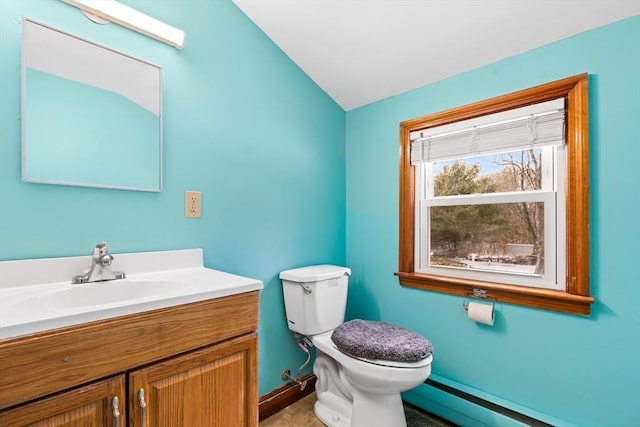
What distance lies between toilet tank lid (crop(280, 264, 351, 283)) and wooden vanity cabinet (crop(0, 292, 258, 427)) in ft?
1.75

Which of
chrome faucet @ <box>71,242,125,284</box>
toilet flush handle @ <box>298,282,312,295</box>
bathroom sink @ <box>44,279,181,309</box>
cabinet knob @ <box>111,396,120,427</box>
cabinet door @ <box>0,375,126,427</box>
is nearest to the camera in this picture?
cabinet door @ <box>0,375,126,427</box>

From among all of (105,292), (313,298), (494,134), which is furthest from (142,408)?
(494,134)

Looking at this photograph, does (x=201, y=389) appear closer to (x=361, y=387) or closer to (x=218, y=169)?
(x=361, y=387)

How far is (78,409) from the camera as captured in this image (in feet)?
2.42

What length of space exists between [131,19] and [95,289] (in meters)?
1.04

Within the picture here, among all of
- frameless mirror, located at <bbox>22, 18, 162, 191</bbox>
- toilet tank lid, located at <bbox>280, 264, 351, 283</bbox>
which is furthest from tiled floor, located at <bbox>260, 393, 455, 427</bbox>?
frameless mirror, located at <bbox>22, 18, 162, 191</bbox>

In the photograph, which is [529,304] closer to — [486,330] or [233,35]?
[486,330]

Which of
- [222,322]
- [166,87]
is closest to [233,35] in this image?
[166,87]

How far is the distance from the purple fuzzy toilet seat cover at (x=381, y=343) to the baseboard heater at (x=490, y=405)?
426 mm

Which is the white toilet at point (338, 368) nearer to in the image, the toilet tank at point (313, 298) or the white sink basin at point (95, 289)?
the toilet tank at point (313, 298)

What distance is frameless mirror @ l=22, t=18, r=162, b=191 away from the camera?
1.03 meters

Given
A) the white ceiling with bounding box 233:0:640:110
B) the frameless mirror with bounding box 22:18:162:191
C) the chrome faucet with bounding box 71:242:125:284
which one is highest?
the white ceiling with bounding box 233:0:640:110

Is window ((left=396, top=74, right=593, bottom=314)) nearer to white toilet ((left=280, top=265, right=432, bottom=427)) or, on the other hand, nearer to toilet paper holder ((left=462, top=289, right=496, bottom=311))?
toilet paper holder ((left=462, top=289, right=496, bottom=311))

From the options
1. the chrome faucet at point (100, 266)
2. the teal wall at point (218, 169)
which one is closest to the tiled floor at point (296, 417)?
the teal wall at point (218, 169)
